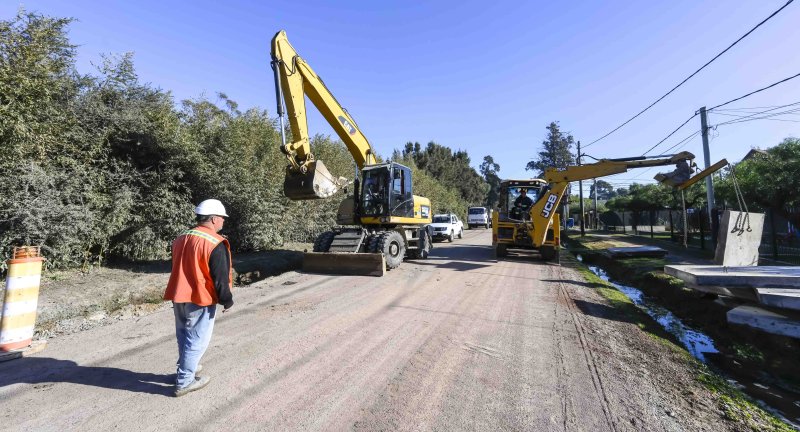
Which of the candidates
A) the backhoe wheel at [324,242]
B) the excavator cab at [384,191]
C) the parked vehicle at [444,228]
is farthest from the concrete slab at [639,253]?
the parked vehicle at [444,228]

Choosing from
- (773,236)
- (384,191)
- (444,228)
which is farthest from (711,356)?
(444,228)

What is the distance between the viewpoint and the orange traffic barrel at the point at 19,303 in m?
4.31

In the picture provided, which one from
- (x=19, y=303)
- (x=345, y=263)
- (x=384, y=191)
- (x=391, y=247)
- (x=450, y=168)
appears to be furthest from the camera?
(x=450, y=168)

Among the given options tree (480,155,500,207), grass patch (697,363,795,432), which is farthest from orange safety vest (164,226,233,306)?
tree (480,155,500,207)

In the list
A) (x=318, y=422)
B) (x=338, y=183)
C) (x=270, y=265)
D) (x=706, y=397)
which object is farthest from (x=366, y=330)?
(x=270, y=265)

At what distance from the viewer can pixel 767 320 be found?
5.28 metres

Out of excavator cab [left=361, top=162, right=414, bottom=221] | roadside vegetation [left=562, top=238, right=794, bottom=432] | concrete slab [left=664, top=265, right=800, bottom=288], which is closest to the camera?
roadside vegetation [left=562, top=238, right=794, bottom=432]

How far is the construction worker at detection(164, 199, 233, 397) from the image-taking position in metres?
3.39

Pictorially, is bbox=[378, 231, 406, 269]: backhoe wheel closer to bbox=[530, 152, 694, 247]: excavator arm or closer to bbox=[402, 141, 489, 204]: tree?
bbox=[530, 152, 694, 247]: excavator arm

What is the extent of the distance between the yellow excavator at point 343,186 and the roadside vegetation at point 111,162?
9.15ft

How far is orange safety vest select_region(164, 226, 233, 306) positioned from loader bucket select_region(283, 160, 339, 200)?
221 inches

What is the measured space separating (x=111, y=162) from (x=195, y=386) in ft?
25.9

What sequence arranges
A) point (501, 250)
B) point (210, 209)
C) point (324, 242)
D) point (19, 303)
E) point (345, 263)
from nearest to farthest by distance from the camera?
point (210, 209) → point (19, 303) → point (345, 263) → point (324, 242) → point (501, 250)

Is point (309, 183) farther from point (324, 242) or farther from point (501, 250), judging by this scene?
point (501, 250)
